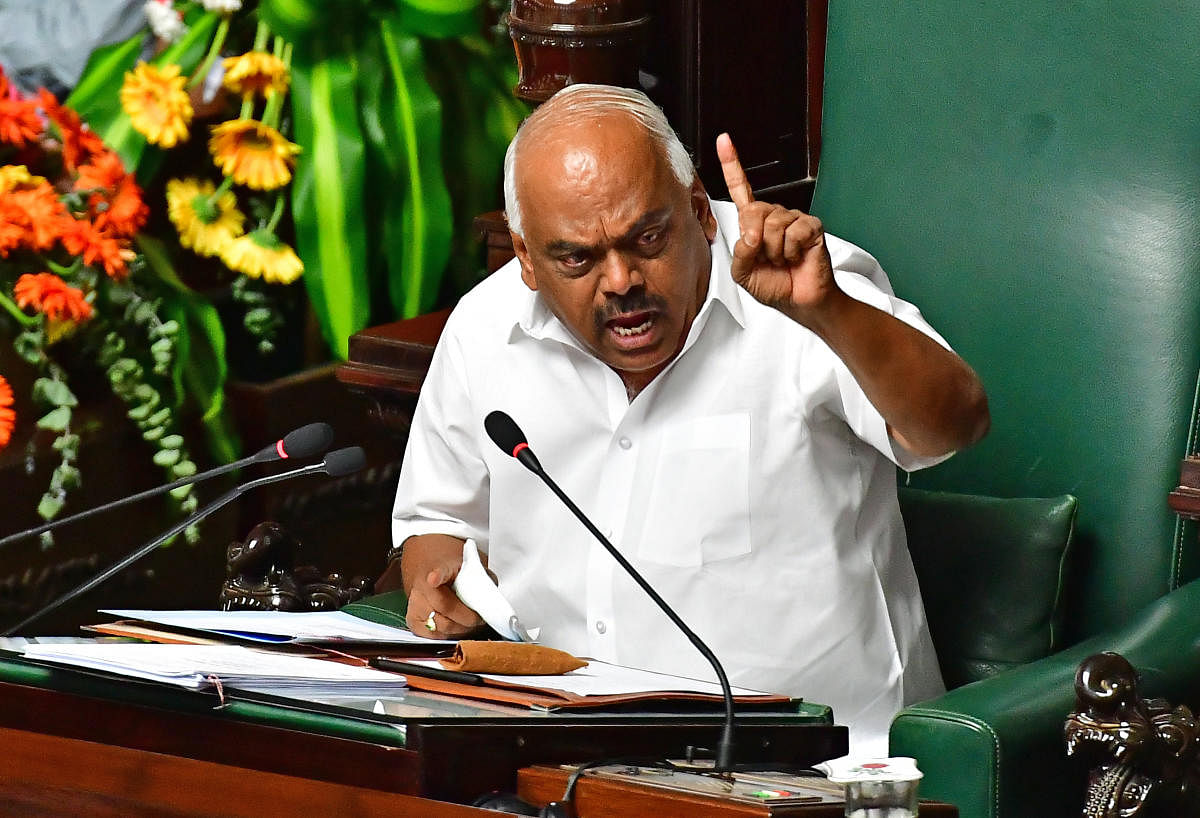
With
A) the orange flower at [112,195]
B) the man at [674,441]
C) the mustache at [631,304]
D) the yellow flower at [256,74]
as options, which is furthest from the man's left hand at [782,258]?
the yellow flower at [256,74]

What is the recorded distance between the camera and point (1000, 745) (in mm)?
1729

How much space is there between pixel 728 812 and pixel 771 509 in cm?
91

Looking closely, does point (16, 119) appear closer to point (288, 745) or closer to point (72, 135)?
point (72, 135)

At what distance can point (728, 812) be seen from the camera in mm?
1220

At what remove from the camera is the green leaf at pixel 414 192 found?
11.2 feet

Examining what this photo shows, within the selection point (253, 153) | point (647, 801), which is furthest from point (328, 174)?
point (647, 801)

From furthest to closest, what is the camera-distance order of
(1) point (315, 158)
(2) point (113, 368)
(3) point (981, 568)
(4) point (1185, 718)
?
(1) point (315, 158) < (2) point (113, 368) < (3) point (981, 568) < (4) point (1185, 718)

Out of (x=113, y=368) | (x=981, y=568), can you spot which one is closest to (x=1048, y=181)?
(x=981, y=568)

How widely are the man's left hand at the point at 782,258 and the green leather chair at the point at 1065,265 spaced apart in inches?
25.7

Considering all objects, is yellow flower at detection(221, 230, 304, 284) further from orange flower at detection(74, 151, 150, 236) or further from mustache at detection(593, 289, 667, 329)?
mustache at detection(593, 289, 667, 329)

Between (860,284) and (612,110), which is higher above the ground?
(612,110)

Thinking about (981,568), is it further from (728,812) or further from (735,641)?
(728,812)

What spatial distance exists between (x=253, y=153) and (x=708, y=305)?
1.39 m

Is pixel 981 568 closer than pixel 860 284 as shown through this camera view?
No
